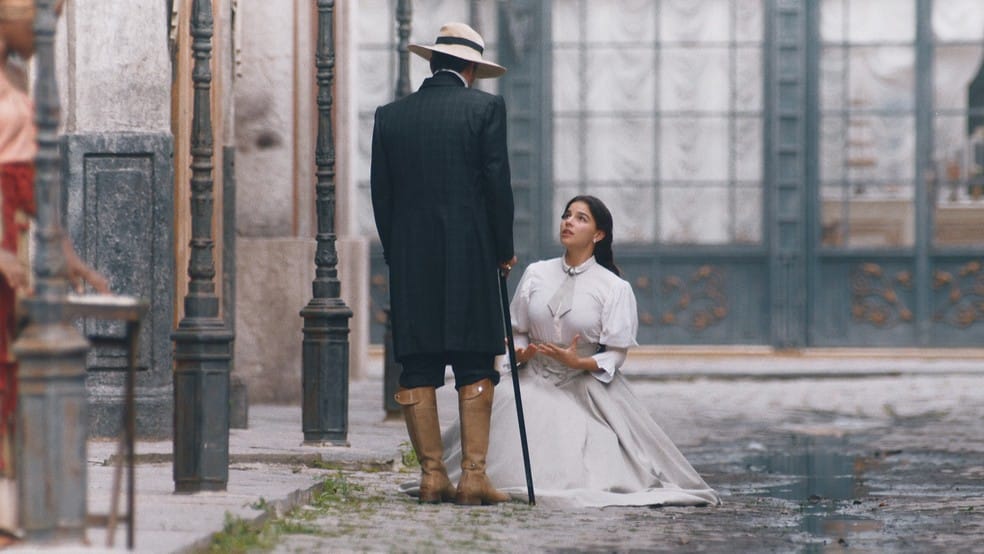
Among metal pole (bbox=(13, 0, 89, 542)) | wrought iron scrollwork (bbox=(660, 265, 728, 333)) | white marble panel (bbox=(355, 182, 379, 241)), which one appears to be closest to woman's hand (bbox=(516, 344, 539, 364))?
metal pole (bbox=(13, 0, 89, 542))

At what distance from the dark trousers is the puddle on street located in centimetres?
145

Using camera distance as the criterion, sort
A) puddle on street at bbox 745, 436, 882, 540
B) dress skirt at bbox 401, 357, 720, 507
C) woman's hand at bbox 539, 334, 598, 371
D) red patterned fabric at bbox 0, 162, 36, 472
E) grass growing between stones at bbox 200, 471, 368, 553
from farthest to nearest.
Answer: woman's hand at bbox 539, 334, 598, 371, dress skirt at bbox 401, 357, 720, 507, puddle on street at bbox 745, 436, 882, 540, grass growing between stones at bbox 200, 471, 368, 553, red patterned fabric at bbox 0, 162, 36, 472

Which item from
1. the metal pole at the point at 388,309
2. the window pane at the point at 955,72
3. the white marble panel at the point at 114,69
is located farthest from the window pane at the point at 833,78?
the white marble panel at the point at 114,69

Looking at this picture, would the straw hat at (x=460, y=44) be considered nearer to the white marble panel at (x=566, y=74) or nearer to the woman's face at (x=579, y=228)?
the woman's face at (x=579, y=228)

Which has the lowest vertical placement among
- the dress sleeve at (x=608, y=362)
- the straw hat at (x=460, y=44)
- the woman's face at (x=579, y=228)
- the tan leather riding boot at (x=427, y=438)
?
the tan leather riding boot at (x=427, y=438)

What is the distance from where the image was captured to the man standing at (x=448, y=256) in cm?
870

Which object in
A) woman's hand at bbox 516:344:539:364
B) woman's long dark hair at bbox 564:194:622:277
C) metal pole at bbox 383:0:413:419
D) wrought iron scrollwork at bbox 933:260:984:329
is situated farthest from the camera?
wrought iron scrollwork at bbox 933:260:984:329

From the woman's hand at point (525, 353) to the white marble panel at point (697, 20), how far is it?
1213 centimetres

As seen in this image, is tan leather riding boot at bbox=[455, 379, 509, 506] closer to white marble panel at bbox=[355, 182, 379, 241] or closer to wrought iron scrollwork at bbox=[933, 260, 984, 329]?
white marble panel at bbox=[355, 182, 379, 241]

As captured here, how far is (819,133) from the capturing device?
21094 millimetres

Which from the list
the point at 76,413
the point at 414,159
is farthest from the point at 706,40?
the point at 76,413

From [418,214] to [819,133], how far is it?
12.9 m

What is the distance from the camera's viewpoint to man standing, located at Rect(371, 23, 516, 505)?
870cm

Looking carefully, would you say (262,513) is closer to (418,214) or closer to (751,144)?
(418,214)
